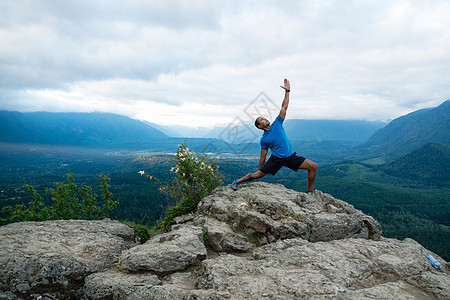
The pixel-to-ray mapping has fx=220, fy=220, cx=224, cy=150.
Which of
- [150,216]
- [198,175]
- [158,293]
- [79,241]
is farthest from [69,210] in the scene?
[150,216]

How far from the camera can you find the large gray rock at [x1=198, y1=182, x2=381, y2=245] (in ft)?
21.7

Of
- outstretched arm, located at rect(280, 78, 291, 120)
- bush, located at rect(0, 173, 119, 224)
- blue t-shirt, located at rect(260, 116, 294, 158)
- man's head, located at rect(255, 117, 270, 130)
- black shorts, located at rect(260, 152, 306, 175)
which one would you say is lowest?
bush, located at rect(0, 173, 119, 224)

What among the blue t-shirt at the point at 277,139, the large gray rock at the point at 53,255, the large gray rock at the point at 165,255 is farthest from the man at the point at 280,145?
the large gray rock at the point at 53,255

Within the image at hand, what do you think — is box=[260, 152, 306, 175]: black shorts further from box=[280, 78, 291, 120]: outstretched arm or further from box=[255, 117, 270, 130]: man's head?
box=[280, 78, 291, 120]: outstretched arm

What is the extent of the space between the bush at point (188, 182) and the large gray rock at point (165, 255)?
345 cm

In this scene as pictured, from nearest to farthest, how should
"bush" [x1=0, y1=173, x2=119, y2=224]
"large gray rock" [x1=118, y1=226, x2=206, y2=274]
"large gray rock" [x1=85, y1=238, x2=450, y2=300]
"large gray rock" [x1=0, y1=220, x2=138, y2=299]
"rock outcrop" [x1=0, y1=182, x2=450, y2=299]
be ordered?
"large gray rock" [x1=85, y1=238, x2=450, y2=300], "rock outcrop" [x1=0, y1=182, x2=450, y2=299], "large gray rock" [x1=0, y1=220, x2=138, y2=299], "large gray rock" [x1=118, y1=226, x2=206, y2=274], "bush" [x1=0, y1=173, x2=119, y2=224]

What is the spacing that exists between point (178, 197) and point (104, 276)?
6118 millimetres

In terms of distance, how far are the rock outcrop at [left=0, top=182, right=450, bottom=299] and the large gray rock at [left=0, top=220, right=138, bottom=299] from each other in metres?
0.02

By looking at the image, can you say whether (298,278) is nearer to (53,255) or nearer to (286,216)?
(286,216)

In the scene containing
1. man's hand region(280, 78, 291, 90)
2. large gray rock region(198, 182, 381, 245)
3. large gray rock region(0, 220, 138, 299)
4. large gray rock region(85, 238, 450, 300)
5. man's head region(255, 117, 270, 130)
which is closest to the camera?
large gray rock region(85, 238, 450, 300)

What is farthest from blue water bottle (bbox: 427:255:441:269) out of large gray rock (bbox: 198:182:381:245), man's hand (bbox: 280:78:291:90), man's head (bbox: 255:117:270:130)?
man's hand (bbox: 280:78:291:90)

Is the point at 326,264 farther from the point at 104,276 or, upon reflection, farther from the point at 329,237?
the point at 104,276

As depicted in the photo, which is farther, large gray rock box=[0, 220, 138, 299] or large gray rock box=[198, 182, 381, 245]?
large gray rock box=[198, 182, 381, 245]

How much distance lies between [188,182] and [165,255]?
515 centimetres
